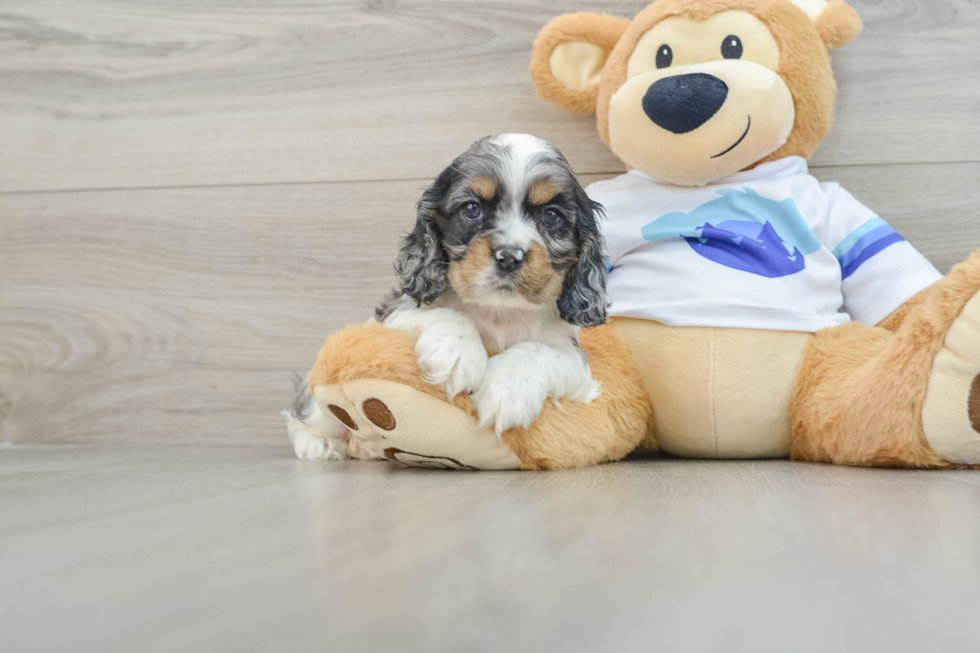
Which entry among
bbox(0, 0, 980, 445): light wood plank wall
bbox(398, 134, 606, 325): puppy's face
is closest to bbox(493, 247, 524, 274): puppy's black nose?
bbox(398, 134, 606, 325): puppy's face

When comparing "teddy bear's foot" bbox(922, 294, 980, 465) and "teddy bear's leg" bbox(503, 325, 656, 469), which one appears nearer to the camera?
"teddy bear's foot" bbox(922, 294, 980, 465)

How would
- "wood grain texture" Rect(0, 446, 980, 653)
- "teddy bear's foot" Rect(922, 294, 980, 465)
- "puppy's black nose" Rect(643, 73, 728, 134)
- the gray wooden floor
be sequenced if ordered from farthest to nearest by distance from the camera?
"puppy's black nose" Rect(643, 73, 728, 134), "teddy bear's foot" Rect(922, 294, 980, 465), the gray wooden floor, "wood grain texture" Rect(0, 446, 980, 653)

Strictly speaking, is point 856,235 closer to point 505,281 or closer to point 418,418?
point 505,281

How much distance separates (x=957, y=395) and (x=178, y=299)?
80.0 inches

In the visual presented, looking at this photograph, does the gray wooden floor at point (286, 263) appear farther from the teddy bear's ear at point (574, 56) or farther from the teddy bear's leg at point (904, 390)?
the teddy bear's ear at point (574, 56)

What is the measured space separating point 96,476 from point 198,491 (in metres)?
0.37

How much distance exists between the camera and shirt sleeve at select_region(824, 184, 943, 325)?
1.66m

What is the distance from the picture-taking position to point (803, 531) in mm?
801

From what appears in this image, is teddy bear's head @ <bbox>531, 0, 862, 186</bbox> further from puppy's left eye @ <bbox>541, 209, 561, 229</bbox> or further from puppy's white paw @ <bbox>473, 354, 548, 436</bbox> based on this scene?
puppy's white paw @ <bbox>473, 354, 548, 436</bbox>

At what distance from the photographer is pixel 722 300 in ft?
5.14

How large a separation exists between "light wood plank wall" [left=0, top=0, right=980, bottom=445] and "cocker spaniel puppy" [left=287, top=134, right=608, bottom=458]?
28.1 inches

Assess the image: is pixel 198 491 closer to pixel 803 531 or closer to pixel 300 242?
pixel 803 531

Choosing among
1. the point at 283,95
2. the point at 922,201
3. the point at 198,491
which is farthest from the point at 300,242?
the point at 922,201

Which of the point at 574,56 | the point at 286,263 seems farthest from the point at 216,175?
the point at 574,56
